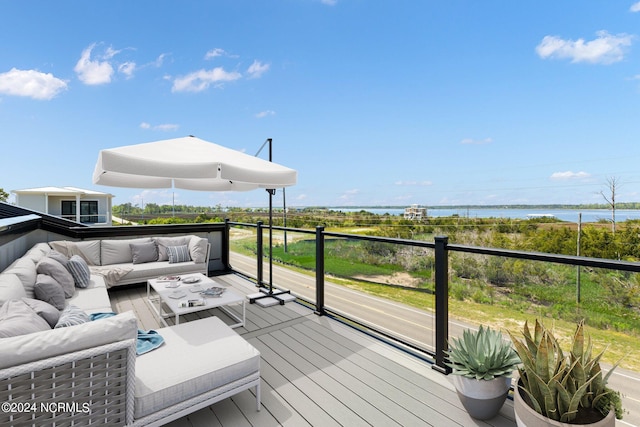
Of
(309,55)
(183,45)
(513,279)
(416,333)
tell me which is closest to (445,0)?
(309,55)

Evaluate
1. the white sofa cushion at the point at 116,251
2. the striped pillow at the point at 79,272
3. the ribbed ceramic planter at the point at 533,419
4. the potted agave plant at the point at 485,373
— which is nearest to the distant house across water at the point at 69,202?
the white sofa cushion at the point at 116,251

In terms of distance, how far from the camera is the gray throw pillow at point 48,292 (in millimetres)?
2928

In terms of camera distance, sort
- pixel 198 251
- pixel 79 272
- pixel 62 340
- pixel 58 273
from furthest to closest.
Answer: pixel 198 251 < pixel 79 272 < pixel 58 273 < pixel 62 340

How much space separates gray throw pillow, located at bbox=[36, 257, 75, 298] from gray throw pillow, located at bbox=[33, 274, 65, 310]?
304 millimetres

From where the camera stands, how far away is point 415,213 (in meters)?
18.5

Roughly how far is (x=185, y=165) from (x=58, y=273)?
6.91 feet

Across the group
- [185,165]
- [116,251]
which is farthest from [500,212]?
[116,251]

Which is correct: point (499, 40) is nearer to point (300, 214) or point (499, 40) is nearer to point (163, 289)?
point (300, 214)

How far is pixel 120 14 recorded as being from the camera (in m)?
9.12

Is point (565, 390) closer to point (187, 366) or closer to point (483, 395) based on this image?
point (483, 395)

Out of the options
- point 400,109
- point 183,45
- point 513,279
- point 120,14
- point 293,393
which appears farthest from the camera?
point 400,109

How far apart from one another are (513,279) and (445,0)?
14.2 meters

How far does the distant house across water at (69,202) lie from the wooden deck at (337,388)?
1921cm

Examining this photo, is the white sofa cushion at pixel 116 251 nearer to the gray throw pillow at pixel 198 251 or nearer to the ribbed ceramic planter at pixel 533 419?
the gray throw pillow at pixel 198 251
